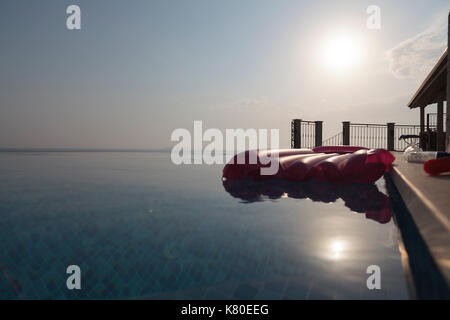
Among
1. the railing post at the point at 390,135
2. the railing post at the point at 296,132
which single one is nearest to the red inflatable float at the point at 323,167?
the railing post at the point at 296,132

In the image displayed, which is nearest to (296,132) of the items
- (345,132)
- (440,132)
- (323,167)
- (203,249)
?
(345,132)

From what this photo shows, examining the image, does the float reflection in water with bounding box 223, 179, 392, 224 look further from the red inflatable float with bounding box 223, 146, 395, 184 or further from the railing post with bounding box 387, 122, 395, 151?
the railing post with bounding box 387, 122, 395, 151

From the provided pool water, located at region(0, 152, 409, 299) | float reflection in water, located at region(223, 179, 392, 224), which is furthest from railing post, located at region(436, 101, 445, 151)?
pool water, located at region(0, 152, 409, 299)

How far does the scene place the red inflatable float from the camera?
6.89 meters

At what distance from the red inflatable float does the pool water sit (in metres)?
1.21

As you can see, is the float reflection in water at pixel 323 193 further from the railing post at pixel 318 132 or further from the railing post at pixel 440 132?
the railing post at pixel 318 132

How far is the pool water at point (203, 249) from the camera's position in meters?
2.19

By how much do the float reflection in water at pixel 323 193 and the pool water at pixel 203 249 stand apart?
0.25ft

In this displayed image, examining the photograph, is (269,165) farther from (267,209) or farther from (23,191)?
(23,191)

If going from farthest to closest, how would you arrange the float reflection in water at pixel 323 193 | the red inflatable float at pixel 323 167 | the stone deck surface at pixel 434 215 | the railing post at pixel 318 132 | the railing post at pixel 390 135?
1. the railing post at pixel 390 135
2. the railing post at pixel 318 132
3. the red inflatable float at pixel 323 167
4. the float reflection in water at pixel 323 193
5. the stone deck surface at pixel 434 215

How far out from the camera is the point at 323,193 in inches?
262

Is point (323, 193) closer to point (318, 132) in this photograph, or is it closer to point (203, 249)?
point (203, 249)

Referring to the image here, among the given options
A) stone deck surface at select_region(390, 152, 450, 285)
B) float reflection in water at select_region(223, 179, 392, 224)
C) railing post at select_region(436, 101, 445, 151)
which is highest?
railing post at select_region(436, 101, 445, 151)
